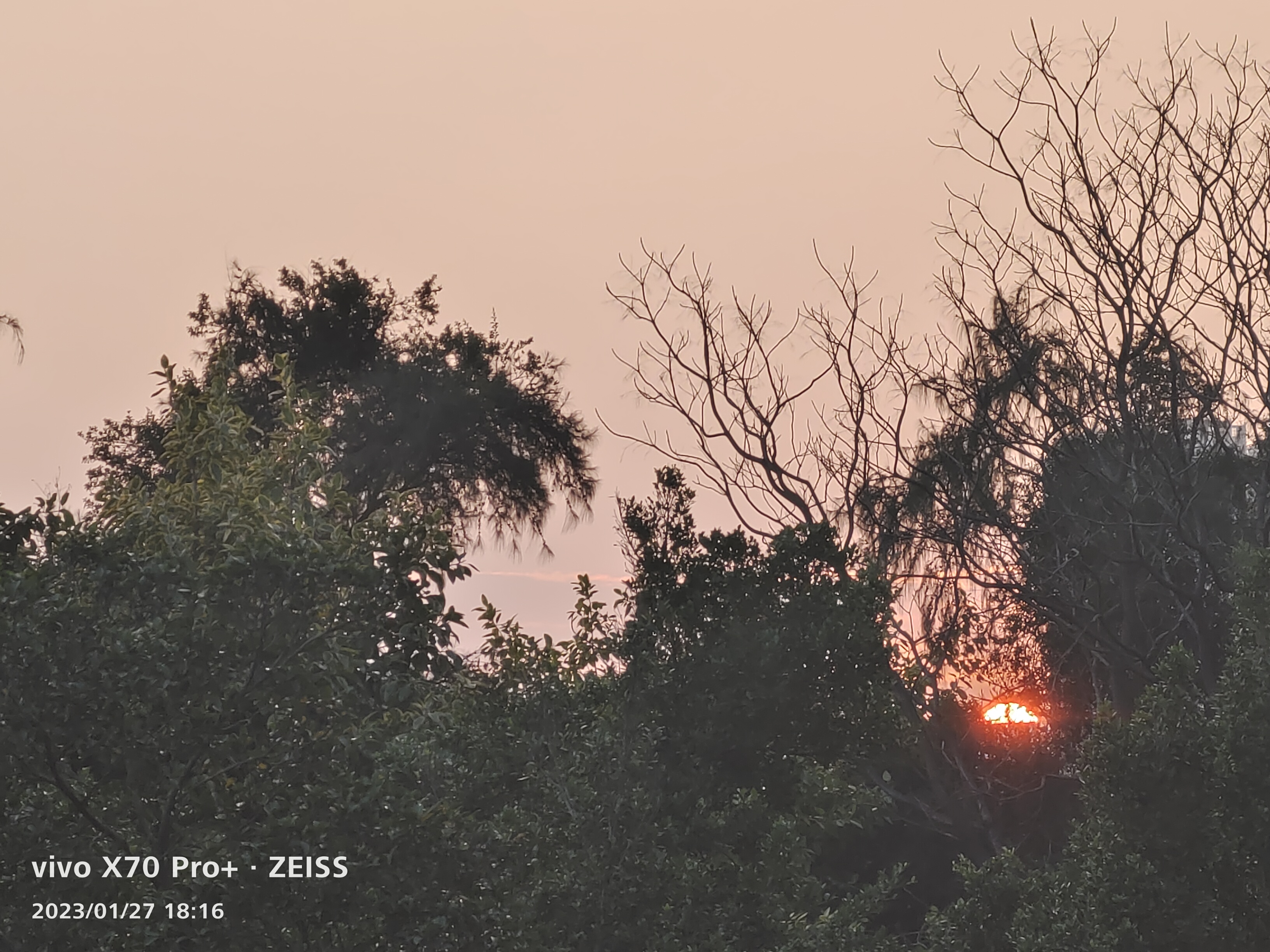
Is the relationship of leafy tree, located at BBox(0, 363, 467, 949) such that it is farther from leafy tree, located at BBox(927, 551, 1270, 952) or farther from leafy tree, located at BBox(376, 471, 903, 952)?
leafy tree, located at BBox(927, 551, 1270, 952)

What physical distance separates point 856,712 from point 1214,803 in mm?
2440

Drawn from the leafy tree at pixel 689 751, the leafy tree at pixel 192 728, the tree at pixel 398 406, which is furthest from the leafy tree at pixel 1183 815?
the tree at pixel 398 406

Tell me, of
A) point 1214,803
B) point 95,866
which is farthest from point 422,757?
point 1214,803

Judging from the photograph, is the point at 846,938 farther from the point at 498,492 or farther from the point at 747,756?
the point at 498,492
